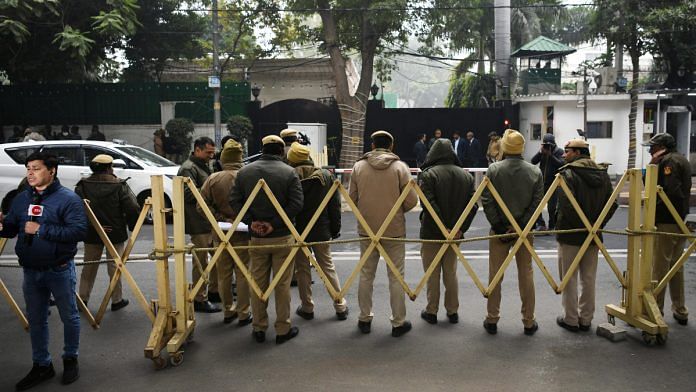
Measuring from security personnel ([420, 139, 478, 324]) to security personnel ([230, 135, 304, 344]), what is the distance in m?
1.28

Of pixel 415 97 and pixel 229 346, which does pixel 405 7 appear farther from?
pixel 415 97

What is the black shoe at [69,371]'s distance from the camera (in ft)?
16.8

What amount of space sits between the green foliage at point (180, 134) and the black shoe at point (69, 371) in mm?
16191

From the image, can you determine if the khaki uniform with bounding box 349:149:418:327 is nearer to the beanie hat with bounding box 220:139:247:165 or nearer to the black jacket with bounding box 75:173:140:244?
the beanie hat with bounding box 220:139:247:165

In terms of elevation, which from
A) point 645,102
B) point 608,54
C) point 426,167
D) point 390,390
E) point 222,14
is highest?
point 222,14

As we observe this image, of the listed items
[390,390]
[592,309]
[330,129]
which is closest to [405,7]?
[330,129]

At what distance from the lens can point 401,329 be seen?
6.18 m

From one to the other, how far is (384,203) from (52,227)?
282 cm

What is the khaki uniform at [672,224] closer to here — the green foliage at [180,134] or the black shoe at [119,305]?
the black shoe at [119,305]

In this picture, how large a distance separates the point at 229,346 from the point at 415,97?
3916 inches

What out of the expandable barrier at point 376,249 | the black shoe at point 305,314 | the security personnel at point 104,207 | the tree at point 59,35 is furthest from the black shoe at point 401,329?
the tree at point 59,35

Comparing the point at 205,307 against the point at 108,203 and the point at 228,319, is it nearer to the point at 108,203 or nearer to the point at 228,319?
the point at 228,319

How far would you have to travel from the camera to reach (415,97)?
4067 inches

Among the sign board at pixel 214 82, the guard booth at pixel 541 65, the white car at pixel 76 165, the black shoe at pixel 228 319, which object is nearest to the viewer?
the black shoe at pixel 228 319
